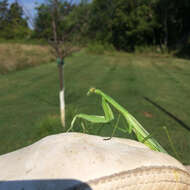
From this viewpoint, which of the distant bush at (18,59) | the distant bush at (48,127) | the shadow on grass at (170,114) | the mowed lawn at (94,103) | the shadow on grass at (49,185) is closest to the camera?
the shadow on grass at (49,185)

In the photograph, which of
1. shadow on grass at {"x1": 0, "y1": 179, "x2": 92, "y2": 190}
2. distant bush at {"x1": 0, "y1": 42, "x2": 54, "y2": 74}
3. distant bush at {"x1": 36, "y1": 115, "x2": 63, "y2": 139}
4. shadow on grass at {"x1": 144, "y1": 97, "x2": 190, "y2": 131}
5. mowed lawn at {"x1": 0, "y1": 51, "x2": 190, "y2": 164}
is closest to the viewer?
shadow on grass at {"x1": 0, "y1": 179, "x2": 92, "y2": 190}

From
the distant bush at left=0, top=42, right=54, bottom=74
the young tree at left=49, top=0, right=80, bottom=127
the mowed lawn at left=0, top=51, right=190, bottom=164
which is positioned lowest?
the mowed lawn at left=0, top=51, right=190, bottom=164

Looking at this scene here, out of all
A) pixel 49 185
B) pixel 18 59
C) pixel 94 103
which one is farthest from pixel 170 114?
pixel 18 59

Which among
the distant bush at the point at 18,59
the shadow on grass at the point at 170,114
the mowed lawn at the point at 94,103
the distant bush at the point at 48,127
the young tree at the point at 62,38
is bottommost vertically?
the shadow on grass at the point at 170,114

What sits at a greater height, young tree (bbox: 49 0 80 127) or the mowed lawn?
young tree (bbox: 49 0 80 127)

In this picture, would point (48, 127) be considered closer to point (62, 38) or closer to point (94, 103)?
point (62, 38)

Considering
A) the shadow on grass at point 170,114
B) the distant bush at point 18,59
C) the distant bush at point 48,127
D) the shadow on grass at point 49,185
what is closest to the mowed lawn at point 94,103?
the shadow on grass at point 170,114

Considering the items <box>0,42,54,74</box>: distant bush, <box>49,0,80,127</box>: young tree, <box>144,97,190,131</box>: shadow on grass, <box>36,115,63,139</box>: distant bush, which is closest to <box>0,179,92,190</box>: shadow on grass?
<box>36,115,63,139</box>: distant bush

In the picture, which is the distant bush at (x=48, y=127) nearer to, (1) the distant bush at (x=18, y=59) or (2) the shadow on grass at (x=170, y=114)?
(2) the shadow on grass at (x=170, y=114)

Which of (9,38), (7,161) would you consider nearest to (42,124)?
(7,161)

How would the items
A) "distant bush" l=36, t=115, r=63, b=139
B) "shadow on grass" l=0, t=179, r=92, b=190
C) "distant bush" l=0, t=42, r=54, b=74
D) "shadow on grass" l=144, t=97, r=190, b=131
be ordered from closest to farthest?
"shadow on grass" l=0, t=179, r=92, b=190, "distant bush" l=36, t=115, r=63, b=139, "shadow on grass" l=144, t=97, r=190, b=131, "distant bush" l=0, t=42, r=54, b=74

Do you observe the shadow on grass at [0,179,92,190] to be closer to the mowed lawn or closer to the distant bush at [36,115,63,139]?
the mowed lawn
